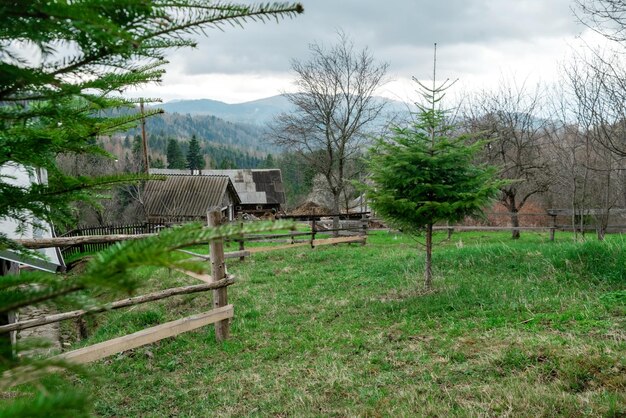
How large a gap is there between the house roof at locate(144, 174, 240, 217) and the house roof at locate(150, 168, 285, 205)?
15.9 meters

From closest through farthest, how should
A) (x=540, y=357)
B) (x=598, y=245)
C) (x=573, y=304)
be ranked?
(x=540, y=357) < (x=573, y=304) < (x=598, y=245)

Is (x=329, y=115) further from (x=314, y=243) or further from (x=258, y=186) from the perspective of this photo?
(x=258, y=186)

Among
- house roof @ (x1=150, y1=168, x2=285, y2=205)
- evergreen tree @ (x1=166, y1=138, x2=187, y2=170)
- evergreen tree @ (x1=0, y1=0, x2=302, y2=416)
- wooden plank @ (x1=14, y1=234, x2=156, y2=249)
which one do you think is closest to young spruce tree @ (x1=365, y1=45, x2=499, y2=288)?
wooden plank @ (x1=14, y1=234, x2=156, y2=249)

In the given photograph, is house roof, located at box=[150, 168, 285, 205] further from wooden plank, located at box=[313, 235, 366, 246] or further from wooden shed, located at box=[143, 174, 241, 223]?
wooden plank, located at box=[313, 235, 366, 246]

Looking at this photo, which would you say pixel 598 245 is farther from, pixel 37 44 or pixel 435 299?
pixel 37 44

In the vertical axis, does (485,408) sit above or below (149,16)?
below

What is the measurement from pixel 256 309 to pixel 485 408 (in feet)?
17.0

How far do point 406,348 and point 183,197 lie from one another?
25.3 m

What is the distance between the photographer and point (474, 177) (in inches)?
320

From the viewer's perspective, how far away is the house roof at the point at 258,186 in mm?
46438

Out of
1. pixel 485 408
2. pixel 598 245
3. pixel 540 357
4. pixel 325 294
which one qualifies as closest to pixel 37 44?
pixel 485 408

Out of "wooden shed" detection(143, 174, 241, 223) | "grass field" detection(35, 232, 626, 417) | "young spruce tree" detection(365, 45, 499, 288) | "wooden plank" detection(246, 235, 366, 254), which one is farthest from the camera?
"wooden shed" detection(143, 174, 241, 223)

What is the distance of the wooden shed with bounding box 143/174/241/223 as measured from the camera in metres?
28.1

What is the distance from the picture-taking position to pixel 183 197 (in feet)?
94.8
